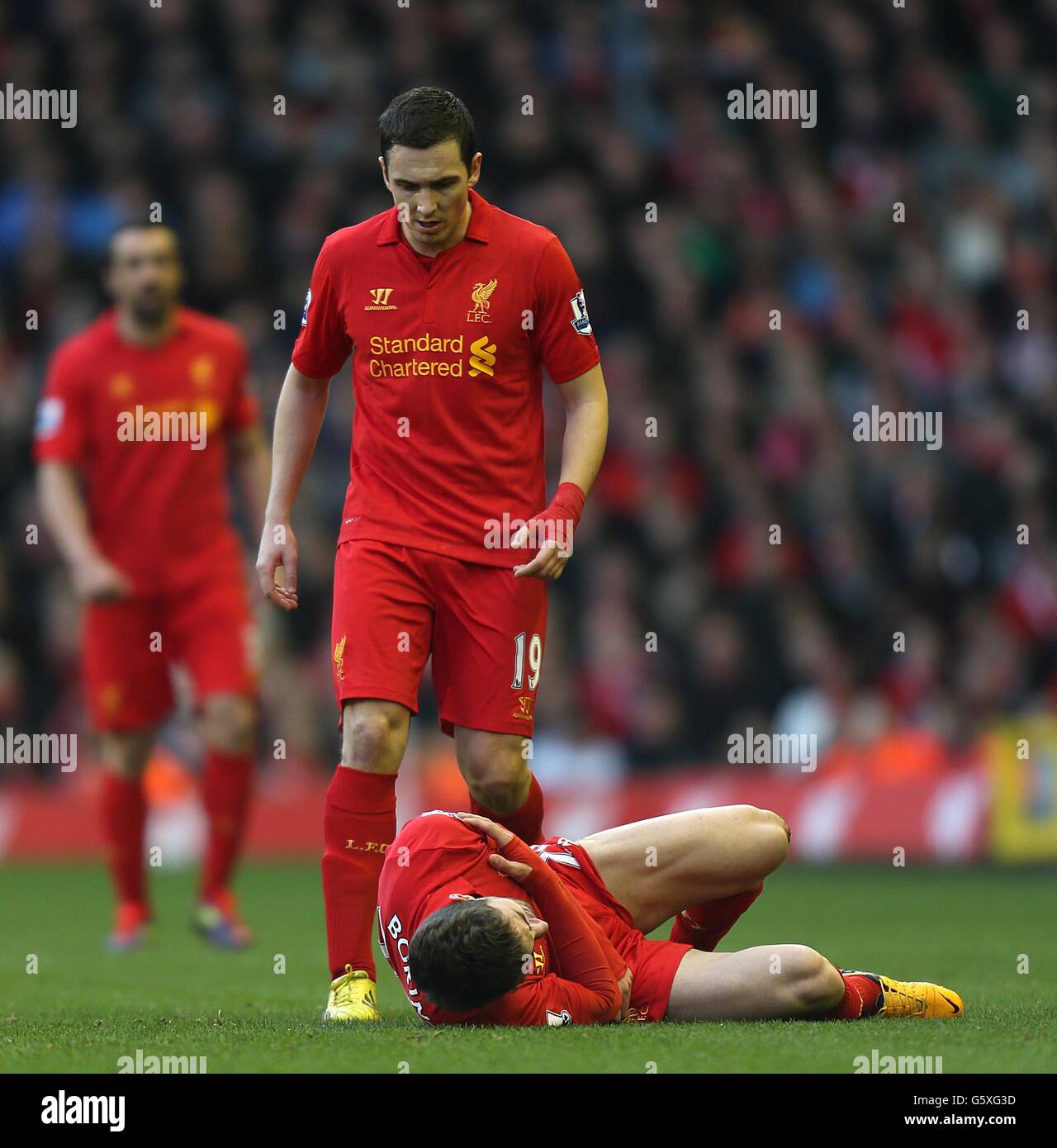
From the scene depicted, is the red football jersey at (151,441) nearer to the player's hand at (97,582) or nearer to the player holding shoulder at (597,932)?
the player's hand at (97,582)

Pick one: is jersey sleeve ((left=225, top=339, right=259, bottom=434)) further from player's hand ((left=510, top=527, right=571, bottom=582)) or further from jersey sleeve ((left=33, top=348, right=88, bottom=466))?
player's hand ((left=510, top=527, right=571, bottom=582))

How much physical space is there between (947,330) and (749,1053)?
11.3 metres

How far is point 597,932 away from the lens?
507 centimetres

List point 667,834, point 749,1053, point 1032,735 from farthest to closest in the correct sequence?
point 1032,735 < point 667,834 < point 749,1053

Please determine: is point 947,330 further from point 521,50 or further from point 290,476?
point 290,476

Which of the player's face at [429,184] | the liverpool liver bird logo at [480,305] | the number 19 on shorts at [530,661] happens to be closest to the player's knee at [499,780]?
the number 19 on shorts at [530,661]

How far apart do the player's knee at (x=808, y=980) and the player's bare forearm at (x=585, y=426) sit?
4.63 feet

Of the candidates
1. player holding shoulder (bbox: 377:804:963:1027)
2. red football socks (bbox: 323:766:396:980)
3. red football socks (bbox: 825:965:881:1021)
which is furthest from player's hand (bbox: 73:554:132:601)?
red football socks (bbox: 825:965:881:1021)

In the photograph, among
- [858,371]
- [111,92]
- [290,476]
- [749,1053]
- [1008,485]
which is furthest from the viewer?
[111,92]

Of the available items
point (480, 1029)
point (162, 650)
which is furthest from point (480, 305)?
point (162, 650)

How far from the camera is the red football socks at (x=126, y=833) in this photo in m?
8.42

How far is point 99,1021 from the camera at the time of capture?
5465 millimetres

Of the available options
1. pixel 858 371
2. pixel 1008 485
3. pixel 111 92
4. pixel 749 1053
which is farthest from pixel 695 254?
pixel 749 1053

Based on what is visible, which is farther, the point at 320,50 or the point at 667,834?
the point at 320,50
